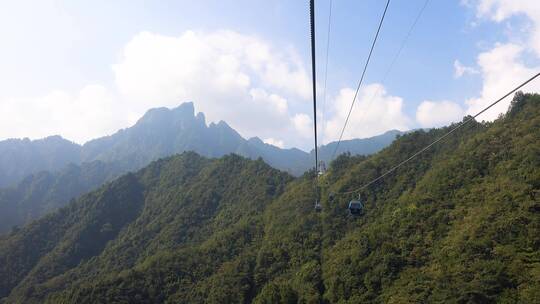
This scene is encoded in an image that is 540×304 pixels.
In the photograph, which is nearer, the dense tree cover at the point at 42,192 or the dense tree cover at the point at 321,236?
the dense tree cover at the point at 321,236

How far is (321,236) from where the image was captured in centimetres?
7300

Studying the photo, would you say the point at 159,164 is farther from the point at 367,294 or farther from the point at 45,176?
the point at 367,294

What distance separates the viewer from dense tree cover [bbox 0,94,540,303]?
44.0 m

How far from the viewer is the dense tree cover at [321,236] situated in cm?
4400

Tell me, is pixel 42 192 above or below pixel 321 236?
above

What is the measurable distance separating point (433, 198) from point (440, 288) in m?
18.1

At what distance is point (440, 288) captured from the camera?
4259 cm

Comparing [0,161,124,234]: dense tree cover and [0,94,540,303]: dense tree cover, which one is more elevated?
[0,161,124,234]: dense tree cover

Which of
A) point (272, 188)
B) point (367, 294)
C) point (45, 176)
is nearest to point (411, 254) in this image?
point (367, 294)

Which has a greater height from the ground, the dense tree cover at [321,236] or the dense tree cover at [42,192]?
the dense tree cover at [42,192]

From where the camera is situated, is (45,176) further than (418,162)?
Yes

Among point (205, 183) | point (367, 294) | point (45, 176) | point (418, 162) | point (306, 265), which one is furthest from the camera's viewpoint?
point (45, 176)

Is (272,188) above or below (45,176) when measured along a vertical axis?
below

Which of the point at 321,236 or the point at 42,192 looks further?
the point at 42,192
